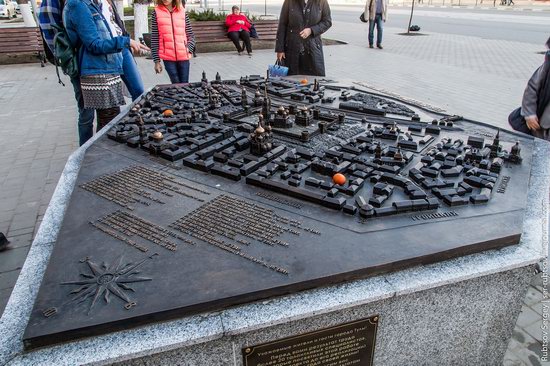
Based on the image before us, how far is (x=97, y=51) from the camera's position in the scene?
12.8 ft

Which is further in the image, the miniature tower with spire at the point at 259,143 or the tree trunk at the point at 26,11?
the tree trunk at the point at 26,11

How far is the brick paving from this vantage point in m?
3.68

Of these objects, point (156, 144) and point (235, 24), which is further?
point (235, 24)

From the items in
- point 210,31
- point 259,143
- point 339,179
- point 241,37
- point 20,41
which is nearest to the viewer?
point 339,179

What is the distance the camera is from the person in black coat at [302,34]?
19.2 feet

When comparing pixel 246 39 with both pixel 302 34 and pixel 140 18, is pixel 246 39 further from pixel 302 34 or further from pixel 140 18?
pixel 302 34

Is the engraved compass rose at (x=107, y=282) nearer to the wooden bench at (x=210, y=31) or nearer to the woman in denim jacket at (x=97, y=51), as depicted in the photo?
the woman in denim jacket at (x=97, y=51)

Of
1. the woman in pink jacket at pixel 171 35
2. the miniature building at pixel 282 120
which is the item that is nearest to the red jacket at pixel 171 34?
the woman in pink jacket at pixel 171 35

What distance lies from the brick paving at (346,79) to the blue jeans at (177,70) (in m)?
1.83

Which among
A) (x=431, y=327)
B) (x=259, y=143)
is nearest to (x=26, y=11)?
(x=259, y=143)

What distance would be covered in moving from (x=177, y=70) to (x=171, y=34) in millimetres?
571

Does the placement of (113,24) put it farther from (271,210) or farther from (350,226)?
(350,226)

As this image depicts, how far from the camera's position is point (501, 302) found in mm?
2289

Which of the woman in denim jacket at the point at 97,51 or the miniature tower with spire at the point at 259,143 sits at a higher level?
the woman in denim jacket at the point at 97,51
